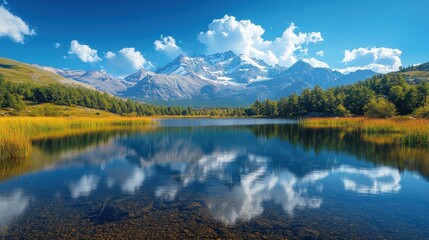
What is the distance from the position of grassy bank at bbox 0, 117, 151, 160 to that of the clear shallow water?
2694mm

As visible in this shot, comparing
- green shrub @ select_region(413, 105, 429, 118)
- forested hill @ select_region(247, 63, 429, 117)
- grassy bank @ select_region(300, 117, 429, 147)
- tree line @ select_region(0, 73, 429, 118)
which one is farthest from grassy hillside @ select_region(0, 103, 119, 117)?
green shrub @ select_region(413, 105, 429, 118)

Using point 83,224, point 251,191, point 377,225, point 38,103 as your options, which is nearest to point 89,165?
point 83,224

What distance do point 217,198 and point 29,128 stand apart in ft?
212

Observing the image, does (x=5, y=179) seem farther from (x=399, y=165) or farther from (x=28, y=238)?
(x=399, y=165)

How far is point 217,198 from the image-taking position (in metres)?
18.6

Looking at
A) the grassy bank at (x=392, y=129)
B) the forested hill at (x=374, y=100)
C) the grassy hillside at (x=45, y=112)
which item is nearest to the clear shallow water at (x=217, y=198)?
the grassy bank at (x=392, y=129)

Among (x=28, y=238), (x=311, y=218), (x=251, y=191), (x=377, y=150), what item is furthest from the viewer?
(x=377, y=150)

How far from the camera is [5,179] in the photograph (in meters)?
23.0

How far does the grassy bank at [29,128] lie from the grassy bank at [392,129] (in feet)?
190

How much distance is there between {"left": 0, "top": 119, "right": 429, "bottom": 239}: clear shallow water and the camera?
44.1 feet

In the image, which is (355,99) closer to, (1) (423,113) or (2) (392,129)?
(1) (423,113)

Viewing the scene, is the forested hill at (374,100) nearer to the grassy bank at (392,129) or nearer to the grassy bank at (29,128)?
the grassy bank at (392,129)

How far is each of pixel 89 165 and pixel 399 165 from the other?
36041 mm

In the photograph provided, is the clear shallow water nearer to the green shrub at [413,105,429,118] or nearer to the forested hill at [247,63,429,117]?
the green shrub at [413,105,429,118]
